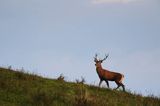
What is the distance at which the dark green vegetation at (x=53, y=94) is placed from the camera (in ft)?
55.7

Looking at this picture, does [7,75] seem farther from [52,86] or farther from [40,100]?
[40,100]

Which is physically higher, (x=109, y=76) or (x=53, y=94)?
(x=109, y=76)

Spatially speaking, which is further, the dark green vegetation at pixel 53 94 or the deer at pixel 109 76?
the deer at pixel 109 76

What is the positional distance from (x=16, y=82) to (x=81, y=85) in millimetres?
3142

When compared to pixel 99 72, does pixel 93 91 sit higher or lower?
lower

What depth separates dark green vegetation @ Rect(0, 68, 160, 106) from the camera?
16969mm

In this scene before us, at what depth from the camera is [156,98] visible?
20938 millimetres

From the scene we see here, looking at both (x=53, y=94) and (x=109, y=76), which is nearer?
(x=53, y=94)

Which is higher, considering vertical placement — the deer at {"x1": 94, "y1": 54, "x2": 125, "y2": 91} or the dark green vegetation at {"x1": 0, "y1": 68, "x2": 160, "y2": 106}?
the deer at {"x1": 94, "y1": 54, "x2": 125, "y2": 91}

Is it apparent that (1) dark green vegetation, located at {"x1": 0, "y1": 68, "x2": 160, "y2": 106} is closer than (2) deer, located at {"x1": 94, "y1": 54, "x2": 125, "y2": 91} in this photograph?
Yes

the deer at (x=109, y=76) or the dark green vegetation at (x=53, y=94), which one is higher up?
the deer at (x=109, y=76)

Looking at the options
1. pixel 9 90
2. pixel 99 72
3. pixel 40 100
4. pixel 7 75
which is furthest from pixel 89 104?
pixel 99 72

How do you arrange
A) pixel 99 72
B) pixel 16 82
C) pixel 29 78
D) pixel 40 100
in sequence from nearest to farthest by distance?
pixel 40 100
pixel 16 82
pixel 29 78
pixel 99 72

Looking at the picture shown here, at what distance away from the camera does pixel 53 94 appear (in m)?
17.9
